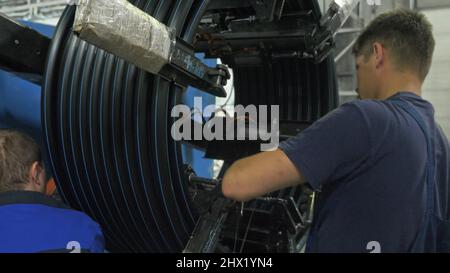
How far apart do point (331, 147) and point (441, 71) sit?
4.10 m

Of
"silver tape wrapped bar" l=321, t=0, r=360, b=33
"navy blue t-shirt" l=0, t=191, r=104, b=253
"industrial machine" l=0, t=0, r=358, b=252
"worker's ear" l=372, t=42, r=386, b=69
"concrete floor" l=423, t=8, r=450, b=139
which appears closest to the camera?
"navy blue t-shirt" l=0, t=191, r=104, b=253

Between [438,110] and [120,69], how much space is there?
13.7ft

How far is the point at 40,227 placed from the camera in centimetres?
107

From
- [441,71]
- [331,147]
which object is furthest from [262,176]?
[441,71]

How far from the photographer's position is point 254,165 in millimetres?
1018

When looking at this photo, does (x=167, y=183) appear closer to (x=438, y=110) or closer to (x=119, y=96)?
(x=119, y=96)

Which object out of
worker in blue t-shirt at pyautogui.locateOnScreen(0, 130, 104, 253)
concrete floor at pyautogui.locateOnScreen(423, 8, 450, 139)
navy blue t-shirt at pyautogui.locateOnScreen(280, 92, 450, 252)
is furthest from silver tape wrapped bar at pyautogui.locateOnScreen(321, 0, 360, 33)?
concrete floor at pyautogui.locateOnScreen(423, 8, 450, 139)

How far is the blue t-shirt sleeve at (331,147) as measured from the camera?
3.20 ft

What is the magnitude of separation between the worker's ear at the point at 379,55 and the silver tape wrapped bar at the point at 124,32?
0.58 meters

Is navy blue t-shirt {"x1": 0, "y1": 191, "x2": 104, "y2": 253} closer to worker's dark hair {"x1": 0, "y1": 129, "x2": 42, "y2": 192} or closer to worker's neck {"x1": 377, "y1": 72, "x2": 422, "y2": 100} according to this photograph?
worker's dark hair {"x1": 0, "y1": 129, "x2": 42, "y2": 192}

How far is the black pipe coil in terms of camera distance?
4.13ft

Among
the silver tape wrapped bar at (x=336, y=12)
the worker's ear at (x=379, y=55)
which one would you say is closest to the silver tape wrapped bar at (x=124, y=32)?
the worker's ear at (x=379, y=55)

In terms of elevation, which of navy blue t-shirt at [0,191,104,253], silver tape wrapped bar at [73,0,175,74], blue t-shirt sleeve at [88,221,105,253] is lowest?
blue t-shirt sleeve at [88,221,105,253]

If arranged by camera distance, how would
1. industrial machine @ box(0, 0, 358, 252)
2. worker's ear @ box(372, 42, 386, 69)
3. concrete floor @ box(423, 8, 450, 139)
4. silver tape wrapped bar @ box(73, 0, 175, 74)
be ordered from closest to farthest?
silver tape wrapped bar @ box(73, 0, 175, 74) → worker's ear @ box(372, 42, 386, 69) → industrial machine @ box(0, 0, 358, 252) → concrete floor @ box(423, 8, 450, 139)
